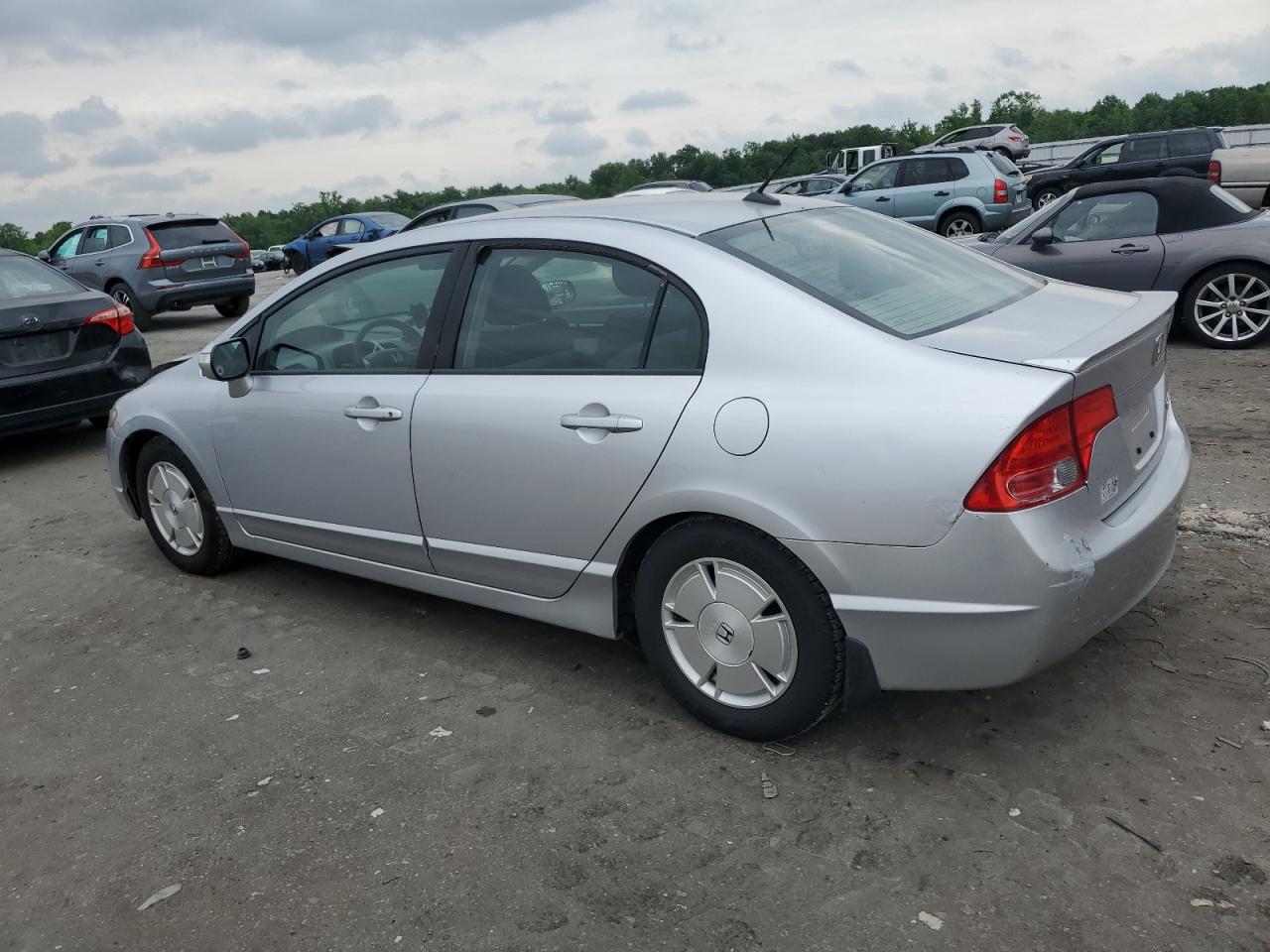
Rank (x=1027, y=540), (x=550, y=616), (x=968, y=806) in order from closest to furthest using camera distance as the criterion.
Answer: (x=1027, y=540) → (x=968, y=806) → (x=550, y=616)

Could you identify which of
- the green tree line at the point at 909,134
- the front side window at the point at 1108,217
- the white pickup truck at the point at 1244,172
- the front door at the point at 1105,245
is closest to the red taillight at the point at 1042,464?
the front door at the point at 1105,245

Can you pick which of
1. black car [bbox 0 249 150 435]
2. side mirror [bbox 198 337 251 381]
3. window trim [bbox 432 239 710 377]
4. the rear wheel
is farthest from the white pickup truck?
side mirror [bbox 198 337 251 381]

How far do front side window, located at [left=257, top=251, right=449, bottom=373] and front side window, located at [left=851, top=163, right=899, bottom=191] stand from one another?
1541 centimetres

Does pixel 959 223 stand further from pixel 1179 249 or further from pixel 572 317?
pixel 572 317

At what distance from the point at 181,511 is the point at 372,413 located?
1.65m

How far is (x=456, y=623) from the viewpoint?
14.4 feet

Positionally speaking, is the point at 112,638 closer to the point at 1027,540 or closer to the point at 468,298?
the point at 468,298

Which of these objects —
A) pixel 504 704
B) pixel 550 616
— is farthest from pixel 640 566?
pixel 504 704

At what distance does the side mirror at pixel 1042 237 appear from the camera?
29.5 feet

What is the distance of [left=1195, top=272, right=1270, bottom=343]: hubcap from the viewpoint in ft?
27.6

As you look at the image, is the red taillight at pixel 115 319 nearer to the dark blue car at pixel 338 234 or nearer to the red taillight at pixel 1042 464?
the red taillight at pixel 1042 464

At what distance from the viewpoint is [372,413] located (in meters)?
3.96

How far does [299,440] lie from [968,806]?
9.09 feet

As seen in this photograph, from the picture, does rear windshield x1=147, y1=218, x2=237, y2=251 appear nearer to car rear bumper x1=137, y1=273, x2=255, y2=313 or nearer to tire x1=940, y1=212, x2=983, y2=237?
car rear bumper x1=137, y1=273, x2=255, y2=313
